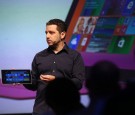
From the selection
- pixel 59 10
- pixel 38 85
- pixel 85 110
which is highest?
pixel 59 10

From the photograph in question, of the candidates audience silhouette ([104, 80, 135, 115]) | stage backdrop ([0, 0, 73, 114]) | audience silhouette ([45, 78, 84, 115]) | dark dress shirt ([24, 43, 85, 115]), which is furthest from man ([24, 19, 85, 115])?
stage backdrop ([0, 0, 73, 114])

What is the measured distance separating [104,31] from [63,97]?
2715mm

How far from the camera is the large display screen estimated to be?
391 centimetres

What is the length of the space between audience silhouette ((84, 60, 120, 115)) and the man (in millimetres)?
1241

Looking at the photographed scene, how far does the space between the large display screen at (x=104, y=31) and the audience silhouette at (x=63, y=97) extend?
2.54 m

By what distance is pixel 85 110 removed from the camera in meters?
1.30

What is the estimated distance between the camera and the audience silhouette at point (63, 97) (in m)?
1.36

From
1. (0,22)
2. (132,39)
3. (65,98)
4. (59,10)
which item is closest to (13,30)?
(0,22)

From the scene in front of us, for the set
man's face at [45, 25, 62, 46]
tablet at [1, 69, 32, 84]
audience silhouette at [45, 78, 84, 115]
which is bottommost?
tablet at [1, 69, 32, 84]

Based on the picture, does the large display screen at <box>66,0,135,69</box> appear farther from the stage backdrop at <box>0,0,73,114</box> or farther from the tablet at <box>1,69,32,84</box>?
the tablet at <box>1,69,32,84</box>

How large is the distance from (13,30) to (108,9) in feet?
3.46

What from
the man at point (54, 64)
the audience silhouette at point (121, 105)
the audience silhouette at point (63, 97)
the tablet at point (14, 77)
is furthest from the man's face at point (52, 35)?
the audience silhouette at point (121, 105)

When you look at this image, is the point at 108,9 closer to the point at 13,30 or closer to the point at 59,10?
the point at 59,10

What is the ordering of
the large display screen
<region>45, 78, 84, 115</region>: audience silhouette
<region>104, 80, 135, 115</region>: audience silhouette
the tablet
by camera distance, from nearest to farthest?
<region>104, 80, 135, 115</region>: audience silhouette → <region>45, 78, 84, 115</region>: audience silhouette → the tablet → the large display screen
